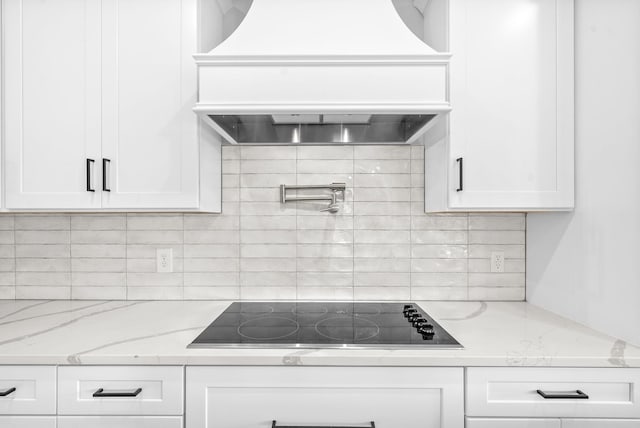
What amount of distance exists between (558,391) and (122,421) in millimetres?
1300

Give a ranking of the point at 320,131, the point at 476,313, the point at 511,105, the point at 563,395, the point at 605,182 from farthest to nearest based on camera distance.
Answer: the point at 320,131 → the point at 476,313 → the point at 511,105 → the point at 605,182 → the point at 563,395

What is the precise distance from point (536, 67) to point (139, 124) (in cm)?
153

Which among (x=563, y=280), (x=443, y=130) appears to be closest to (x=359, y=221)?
(x=443, y=130)

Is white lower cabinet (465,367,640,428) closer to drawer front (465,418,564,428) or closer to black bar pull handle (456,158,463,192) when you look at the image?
drawer front (465,418,564,428)

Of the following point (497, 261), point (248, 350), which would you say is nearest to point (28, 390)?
point (248, 350)

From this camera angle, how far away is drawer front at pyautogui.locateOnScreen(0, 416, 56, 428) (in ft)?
3.67

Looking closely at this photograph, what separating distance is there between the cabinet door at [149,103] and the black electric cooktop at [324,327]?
0.53 metres

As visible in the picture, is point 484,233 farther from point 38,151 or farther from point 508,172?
point 38,151

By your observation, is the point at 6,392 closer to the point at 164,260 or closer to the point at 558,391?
the point at 164,260

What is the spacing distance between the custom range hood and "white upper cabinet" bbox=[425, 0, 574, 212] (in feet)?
0.60

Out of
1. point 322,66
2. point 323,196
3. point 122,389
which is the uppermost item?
point 322,66

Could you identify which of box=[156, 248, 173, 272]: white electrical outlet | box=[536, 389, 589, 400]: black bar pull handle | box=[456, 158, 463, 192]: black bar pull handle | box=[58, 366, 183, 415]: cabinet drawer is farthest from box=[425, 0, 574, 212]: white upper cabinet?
box=[156, 248, 173, 272]: white electrical outlet

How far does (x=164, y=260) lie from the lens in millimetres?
1797

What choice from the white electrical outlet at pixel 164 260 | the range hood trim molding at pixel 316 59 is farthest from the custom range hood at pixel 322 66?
the white electrical outlet at pixel 164 260
